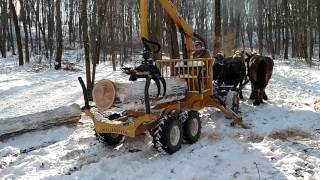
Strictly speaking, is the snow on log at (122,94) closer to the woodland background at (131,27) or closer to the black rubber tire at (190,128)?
the black rubber tire at (190,128)

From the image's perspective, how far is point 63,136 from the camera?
926 cm

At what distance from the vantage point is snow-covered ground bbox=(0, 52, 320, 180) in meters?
6.61

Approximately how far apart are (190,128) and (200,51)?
327 centimetres

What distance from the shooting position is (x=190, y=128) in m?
8.18

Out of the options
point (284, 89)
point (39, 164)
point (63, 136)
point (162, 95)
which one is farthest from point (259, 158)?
point (284, 89)

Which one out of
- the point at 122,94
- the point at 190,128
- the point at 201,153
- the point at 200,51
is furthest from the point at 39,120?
the point at 200,51

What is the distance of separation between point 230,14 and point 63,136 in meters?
55.2

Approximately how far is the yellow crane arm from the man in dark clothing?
545mm

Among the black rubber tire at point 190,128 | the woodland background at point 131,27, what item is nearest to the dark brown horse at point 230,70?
the woodland background at point 131,27

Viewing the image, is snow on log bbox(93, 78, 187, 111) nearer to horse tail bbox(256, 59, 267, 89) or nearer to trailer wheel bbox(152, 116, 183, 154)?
trailer wheel bbox(152, 116, 183, 154)

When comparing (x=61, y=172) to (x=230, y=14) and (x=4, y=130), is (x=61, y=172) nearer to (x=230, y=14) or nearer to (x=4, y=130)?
(x=4, y=130)

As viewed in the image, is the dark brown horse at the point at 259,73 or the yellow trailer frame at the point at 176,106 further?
the dark brown horse at the point at 259,73

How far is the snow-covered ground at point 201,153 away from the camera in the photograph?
6613 millimetres

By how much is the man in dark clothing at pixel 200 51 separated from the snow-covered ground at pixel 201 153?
1350 millimetres
